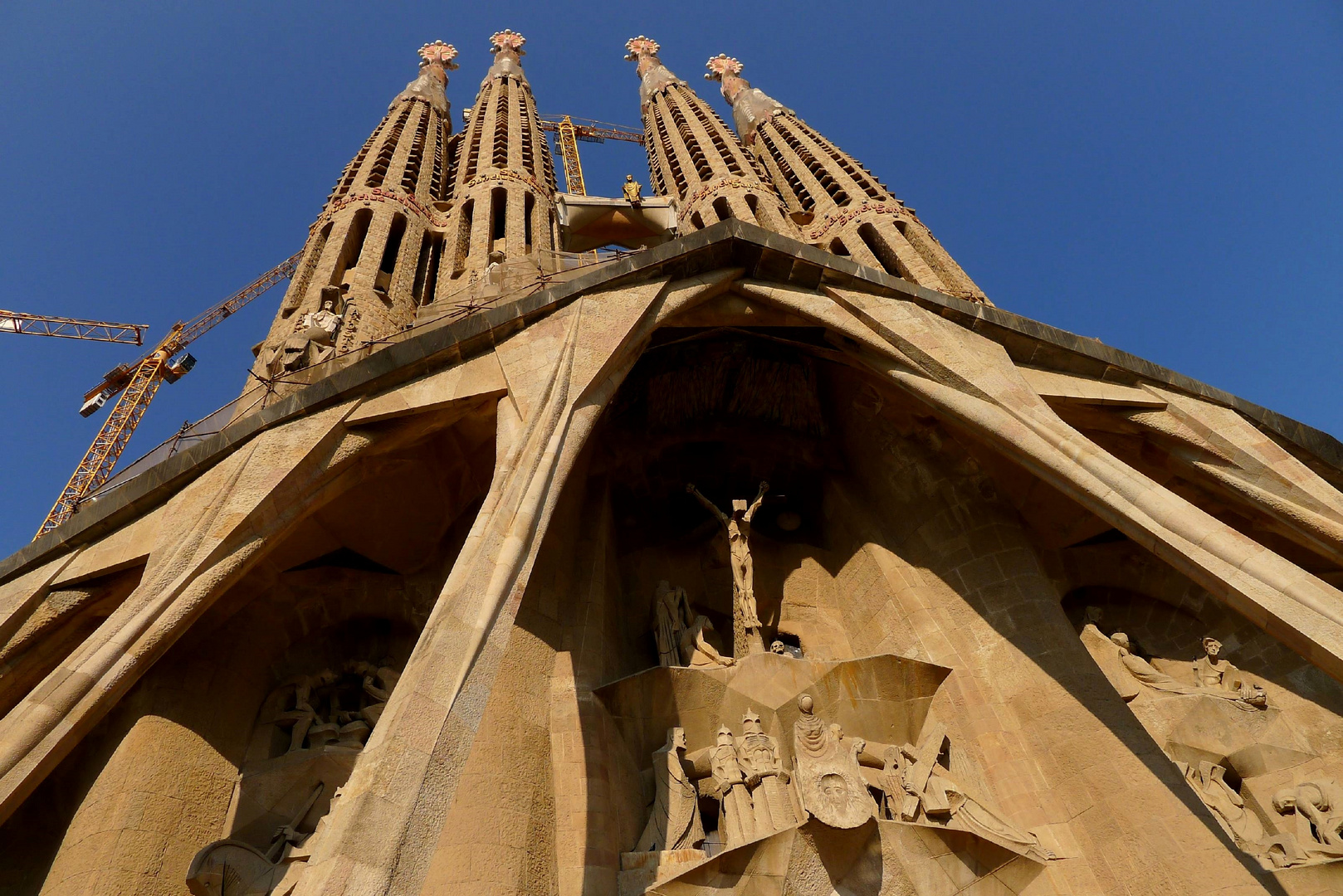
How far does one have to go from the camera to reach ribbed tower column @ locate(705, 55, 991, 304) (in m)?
15.6

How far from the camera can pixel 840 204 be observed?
18547 millimetres

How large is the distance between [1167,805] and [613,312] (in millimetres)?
5410

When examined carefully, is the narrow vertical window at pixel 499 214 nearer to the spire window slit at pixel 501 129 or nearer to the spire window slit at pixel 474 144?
the spire window slit at pixel 474 144

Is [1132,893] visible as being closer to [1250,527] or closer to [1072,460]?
[1072,460]

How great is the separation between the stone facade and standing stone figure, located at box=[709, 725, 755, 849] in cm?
3

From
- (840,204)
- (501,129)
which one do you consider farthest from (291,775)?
(501,129)

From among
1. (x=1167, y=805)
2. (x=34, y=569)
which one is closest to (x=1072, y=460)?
(x=1167, y=805)

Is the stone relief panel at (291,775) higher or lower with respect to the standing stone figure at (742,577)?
lower

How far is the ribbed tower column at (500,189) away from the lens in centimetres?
1609

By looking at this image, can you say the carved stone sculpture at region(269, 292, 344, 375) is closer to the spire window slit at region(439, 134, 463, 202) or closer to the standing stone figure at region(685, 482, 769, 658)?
the standing stone figure at region(685, 482, 769, 658)

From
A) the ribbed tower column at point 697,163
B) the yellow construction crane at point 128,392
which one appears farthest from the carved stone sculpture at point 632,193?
the yellow construction crane at point 128,392

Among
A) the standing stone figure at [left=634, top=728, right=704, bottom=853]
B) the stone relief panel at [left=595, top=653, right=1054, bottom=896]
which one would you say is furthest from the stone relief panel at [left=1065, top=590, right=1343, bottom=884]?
the standing stone figure at [left=634, top=728, right=704, bottom=853]

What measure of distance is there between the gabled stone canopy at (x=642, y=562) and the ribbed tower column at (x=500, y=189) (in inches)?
222

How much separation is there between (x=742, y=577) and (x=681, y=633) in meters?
0.75
